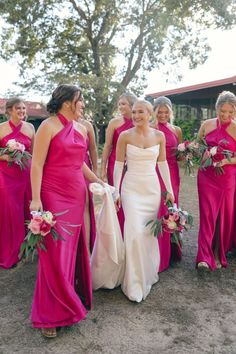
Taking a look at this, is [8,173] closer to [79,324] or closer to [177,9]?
[79,324]

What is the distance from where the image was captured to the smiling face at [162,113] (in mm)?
5230

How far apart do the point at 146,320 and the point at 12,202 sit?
2616 mm

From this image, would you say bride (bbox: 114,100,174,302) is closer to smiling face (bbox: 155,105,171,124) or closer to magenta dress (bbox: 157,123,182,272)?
magenta dress (bbox: 157,123,182,272)

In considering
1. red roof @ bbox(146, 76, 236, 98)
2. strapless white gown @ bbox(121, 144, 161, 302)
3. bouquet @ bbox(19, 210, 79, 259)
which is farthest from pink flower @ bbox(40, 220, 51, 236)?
red roof @ bbox(146, 76, 236, 98)

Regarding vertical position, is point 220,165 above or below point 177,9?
below

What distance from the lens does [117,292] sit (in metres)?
4.41

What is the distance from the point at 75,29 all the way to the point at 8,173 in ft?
71.7

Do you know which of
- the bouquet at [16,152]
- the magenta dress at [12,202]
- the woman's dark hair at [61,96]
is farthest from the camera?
the magenta dress at [12,202]

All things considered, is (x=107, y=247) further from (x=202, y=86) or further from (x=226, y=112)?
(x=202, y=86)

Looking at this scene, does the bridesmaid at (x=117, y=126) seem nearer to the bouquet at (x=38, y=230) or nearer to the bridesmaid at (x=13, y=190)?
the bridesmaid at (x=13, y=190)

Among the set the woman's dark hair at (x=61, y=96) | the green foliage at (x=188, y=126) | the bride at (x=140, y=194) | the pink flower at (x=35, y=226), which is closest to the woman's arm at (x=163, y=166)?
the bride at (x=140, y=194)

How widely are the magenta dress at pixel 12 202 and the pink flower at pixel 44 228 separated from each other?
2224 mm

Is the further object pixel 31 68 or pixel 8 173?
pixel 31 68

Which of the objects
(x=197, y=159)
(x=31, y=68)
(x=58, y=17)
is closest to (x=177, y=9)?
(x=58, y=17)
